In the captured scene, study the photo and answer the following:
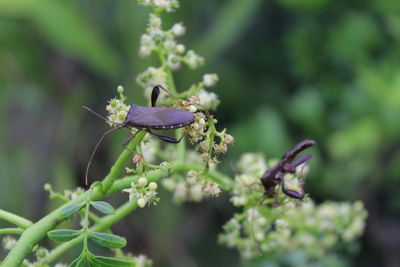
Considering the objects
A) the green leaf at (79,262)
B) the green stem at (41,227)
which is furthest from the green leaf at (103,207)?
the green leaf at (79,262)

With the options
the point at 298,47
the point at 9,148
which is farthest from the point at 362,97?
the point at 9,148

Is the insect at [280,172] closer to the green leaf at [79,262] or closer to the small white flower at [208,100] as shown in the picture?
the small white flower at [208,100]

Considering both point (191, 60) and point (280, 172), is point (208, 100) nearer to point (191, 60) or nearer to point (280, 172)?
point (191, 60)

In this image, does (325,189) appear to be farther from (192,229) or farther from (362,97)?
(192,229)

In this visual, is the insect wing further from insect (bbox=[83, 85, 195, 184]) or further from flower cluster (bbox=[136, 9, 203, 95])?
flower cluster (bbox=[136, 9, 203, 95])

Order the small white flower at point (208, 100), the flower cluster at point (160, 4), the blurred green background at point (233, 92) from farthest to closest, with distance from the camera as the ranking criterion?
the blurred green background at point (233, 92)
the small white flower at point (208, 100)
the flower cluster at point (160, 4)

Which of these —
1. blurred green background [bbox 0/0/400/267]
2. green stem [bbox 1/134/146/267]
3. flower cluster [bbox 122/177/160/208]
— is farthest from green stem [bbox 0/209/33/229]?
blurred green background [bbox 0/0/400/267]
